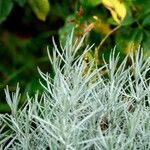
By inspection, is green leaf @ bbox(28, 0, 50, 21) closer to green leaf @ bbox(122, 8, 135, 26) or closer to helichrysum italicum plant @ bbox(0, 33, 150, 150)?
green leaf @ bbox(122, 8, 135, 26)

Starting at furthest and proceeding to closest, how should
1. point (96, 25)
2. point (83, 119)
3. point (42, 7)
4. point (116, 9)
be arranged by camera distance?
1. point (42, 7)
2. point (96, 25)
3. point (116, 9)
4. point (83, 119)

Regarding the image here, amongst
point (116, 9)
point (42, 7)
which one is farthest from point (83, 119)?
point (42, 7)

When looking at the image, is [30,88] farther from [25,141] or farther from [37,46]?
[37,46]

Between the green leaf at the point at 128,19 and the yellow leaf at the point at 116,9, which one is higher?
the yellow leaf at the point at 116,9

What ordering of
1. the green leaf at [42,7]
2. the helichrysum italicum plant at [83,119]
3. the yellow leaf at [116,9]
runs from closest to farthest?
the helichrysum italicum plant at [83,119] < the yellow leaf at [116,9] < the green leaf at [42,7]

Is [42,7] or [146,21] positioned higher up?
[42,7]

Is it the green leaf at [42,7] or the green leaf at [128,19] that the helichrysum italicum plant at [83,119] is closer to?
the green leaf at [128,19]

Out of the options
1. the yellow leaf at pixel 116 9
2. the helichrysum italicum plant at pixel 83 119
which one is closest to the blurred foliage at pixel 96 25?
the yellow leaf at pixel 116 9

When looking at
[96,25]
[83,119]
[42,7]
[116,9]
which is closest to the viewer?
[83,119]

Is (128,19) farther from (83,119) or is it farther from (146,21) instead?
(83,119)
